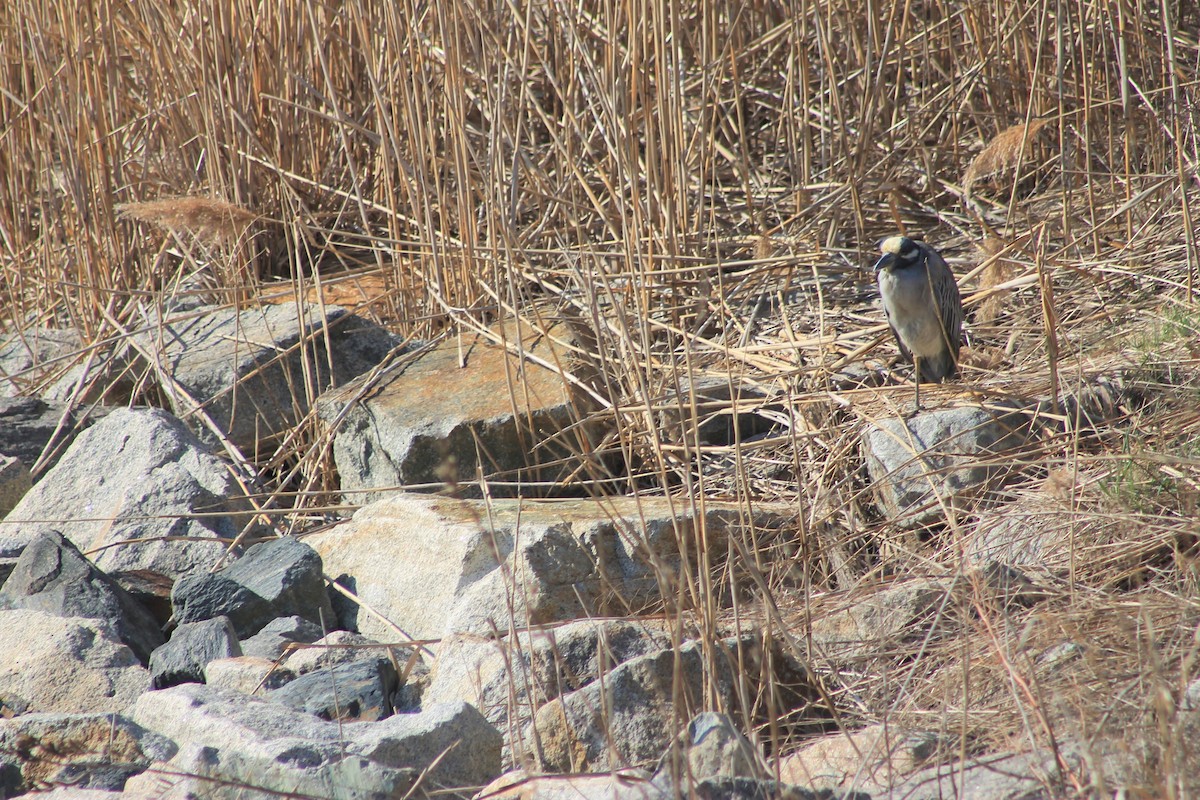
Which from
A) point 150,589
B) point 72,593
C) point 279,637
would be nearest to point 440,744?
point 279,637

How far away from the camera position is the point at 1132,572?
8.23 feet

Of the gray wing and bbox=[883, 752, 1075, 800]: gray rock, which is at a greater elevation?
the gray wing

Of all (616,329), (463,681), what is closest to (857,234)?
(616,329)

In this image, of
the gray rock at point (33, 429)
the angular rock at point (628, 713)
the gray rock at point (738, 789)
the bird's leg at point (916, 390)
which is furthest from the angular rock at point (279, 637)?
the bird's leg at point (916, 390)

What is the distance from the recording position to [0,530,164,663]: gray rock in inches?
119

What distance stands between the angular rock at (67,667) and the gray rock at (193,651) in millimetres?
46

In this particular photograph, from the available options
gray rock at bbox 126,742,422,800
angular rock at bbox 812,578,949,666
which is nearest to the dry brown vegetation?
angular rock at bbox 812,578,949,666

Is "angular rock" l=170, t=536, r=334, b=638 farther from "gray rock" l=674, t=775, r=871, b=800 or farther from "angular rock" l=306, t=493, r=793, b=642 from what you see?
"gray rock" l=674, t=775, r=871, b=800

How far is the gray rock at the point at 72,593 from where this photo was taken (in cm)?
303

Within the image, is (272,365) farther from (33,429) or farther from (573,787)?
(573,787)

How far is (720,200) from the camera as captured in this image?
509 centimetres

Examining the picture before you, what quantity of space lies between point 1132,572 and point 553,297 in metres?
2.26

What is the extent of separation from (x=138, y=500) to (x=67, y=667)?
98cm

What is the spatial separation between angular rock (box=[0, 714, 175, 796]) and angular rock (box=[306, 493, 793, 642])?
78cm
